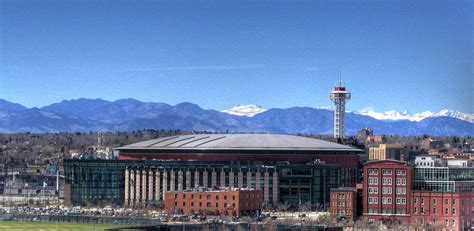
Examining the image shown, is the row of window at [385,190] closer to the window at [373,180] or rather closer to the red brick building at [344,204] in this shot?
the window at [373,180]

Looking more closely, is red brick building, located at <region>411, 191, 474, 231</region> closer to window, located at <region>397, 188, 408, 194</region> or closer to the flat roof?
window, located at <region>397, 188, 408, 194</region>

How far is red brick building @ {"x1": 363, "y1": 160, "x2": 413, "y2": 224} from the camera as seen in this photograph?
4988 centimetres

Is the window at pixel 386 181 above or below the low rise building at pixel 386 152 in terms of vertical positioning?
below

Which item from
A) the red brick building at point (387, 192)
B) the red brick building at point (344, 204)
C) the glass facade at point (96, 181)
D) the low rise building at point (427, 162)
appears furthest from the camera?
the glass facade at point (96, 181)

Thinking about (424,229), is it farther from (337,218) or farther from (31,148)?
(31,148)

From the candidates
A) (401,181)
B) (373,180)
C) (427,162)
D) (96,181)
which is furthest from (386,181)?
(96,181)

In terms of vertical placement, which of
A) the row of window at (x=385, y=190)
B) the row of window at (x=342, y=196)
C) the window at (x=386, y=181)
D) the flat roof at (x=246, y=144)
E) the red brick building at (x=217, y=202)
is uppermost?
the flat roof at (x=246, y=144)

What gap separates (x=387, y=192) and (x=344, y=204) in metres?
1.99

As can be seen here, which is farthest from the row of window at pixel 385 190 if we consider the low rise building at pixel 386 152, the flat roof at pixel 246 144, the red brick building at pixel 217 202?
the low rise building at pixel 386 152

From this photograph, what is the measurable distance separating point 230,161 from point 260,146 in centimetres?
212

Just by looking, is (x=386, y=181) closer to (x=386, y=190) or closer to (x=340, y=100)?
(x=386, y=190)

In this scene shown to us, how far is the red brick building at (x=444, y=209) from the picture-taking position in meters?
47.5

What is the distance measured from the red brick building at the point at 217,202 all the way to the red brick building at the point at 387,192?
19.8ft

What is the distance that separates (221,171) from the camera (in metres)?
61.1
